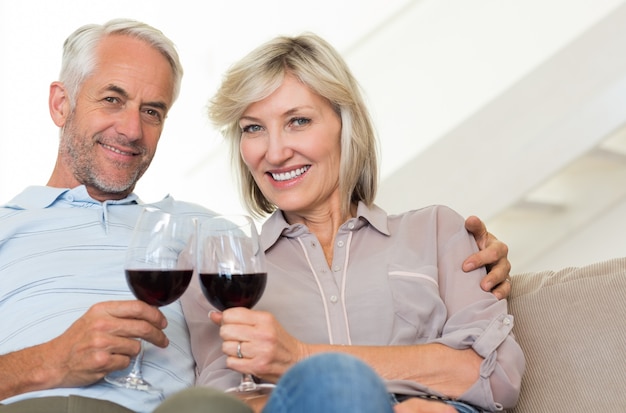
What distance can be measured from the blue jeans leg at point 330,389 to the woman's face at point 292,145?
0.95 meters

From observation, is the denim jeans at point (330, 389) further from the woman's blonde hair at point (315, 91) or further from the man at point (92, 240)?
the woman's blonde hair at point (315, 91)

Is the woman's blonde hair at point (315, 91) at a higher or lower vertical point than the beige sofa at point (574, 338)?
higher

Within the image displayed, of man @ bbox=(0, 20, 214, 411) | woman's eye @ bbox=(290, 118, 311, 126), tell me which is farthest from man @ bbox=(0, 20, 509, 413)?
woman's eye @ bbox=(290, 118, 311, 126)

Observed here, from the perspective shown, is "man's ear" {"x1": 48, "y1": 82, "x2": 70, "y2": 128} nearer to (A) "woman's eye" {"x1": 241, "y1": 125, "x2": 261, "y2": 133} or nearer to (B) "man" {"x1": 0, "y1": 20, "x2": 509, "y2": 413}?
(B) "man" {"x1": 0, "y1": 20, "x2": 509, "y2": 413}

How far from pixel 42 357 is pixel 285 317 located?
1.79ft

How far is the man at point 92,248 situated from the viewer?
1762mm

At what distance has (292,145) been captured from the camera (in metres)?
2.11

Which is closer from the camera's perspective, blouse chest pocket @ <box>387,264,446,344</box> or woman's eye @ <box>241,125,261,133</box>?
blouse chest pocket @ <box>387,264,446,344</box>

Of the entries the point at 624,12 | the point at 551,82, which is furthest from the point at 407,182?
the point at 624,12

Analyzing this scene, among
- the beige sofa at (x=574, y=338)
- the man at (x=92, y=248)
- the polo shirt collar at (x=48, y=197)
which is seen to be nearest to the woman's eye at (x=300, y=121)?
the man at (x=92, y=248)

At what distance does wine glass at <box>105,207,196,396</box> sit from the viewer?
160 cm

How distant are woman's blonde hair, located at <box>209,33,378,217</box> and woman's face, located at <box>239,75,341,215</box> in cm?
3

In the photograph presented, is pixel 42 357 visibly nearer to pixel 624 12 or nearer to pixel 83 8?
pixel 624 12

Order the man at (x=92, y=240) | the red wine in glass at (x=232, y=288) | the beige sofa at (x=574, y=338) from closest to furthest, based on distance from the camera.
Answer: the red wine in glass at (x=232, y=288)
the man at (x=92, y=240)
the beige sofa at (x=574, y=338)
